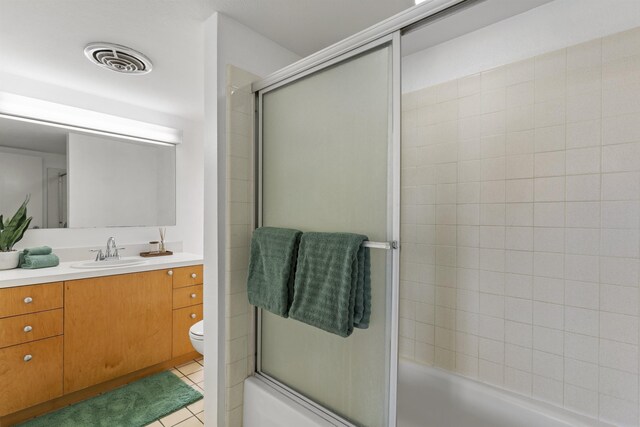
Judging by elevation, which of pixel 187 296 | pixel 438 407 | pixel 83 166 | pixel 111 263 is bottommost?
pixel 438 407

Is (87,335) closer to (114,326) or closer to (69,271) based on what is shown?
(114,326)

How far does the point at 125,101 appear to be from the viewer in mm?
2764

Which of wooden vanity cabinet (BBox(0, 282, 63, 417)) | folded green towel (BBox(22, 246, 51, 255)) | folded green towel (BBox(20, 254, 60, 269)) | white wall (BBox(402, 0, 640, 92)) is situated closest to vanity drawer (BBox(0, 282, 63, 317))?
wooden vanity cabinet (BBox(0, 282, 63, 417))

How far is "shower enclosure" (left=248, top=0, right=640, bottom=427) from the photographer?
48.4 inches

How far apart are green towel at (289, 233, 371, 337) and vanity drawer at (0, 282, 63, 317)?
174cm

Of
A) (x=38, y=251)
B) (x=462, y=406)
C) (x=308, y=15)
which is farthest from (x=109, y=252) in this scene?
(x=462, y=406)

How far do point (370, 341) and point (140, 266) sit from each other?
1990mm

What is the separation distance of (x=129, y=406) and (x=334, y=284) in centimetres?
190

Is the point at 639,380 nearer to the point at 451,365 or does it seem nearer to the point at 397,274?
the point at 451,365

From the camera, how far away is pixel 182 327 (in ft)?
8.63

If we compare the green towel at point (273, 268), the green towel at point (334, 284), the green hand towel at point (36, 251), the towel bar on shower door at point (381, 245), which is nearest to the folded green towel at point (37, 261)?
the green hand towel at point (36, 251)

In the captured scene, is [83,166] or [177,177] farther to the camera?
[177,177]

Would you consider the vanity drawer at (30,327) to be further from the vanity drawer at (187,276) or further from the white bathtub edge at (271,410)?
the white bathtub edge at (271,410)

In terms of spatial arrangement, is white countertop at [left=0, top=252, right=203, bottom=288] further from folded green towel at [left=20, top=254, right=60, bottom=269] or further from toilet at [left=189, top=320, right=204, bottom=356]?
toilet at [left=189, top=320, right=204, bottom=356]
